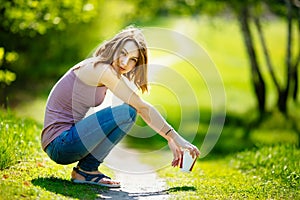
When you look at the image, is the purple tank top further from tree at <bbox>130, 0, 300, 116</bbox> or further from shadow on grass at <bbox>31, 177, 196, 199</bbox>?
tree at <bbox>130, 0, 300, 116</bbox>

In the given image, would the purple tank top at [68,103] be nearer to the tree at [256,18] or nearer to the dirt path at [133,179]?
the dirt path at [133,179]

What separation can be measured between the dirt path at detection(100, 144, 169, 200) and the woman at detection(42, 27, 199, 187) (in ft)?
1.27

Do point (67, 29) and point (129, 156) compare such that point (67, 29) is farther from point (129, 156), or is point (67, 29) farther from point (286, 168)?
point (286, 168)

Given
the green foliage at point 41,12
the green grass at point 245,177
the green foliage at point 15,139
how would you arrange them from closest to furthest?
the green grass at point 245,177
the green foliage at point 15,139
the green foliage at point 41,12

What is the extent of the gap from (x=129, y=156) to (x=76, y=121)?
348 centimetres

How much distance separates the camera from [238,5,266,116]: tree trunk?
44.3ft

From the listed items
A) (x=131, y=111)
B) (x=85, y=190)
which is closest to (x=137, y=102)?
(x=131, y=111)

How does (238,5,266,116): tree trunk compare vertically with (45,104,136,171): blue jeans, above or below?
below

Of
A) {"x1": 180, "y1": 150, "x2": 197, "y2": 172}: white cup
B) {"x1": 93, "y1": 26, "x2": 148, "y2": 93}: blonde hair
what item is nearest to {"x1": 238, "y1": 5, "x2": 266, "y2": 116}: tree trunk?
{"x1": 93, "y1": 26, "x2": 148, "y2": 93}: blonde hair

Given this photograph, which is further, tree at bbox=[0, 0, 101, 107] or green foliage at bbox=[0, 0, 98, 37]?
green foliage at bbox=[0, 0, 98, 37]

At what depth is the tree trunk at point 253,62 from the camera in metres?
13.5

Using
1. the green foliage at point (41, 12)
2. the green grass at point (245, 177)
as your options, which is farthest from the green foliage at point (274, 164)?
the green foliage at point (41, 12)

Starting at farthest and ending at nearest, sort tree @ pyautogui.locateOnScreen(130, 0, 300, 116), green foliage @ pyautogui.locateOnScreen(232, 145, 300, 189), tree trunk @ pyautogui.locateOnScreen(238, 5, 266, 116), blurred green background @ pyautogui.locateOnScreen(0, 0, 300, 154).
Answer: tree trunk @ pyautogui.locateOnScreen(238, 5, 266, 116), tree @ pyautogui.locateOnScreen(130, 0, 300, 116), blurred green background @ pyautogui.locateOnScreen(0, 0, 300, 154), green foliage @ pyautogui.locateOnScreen(232, 145, 300, 189)

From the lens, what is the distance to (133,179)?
7078mm
